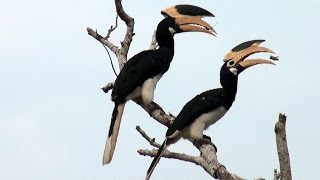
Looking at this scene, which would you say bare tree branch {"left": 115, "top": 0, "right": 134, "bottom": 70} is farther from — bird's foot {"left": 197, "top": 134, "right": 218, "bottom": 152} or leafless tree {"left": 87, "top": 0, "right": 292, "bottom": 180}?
bird's foot {"left": 197, "top": 134, "right": 218, "bottom": 152}

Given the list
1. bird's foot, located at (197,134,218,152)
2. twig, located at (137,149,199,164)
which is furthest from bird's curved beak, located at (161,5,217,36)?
twig, located at (137,149,199,164)

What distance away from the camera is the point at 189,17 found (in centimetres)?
822

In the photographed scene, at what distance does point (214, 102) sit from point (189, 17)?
170cm

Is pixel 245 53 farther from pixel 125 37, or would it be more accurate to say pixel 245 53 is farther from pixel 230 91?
pixel 125 37

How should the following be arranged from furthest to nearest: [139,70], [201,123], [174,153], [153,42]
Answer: [153,42]
[139,70]
[201,123]
[174,153]

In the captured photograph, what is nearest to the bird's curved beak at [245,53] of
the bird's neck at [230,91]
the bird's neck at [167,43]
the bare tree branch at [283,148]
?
the bird's neck at [230,91]

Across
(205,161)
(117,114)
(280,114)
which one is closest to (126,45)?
(117,114)

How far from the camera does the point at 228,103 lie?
706cm

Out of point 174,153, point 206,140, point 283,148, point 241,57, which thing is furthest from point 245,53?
point 283,148

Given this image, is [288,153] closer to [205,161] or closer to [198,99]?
[205,161]

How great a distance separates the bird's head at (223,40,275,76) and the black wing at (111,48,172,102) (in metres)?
0.99

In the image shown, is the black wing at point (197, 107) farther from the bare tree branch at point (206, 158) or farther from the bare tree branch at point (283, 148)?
the bare tree branch at point (283, 148)

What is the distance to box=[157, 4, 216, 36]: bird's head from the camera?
8.13m

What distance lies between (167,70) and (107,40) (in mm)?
859
